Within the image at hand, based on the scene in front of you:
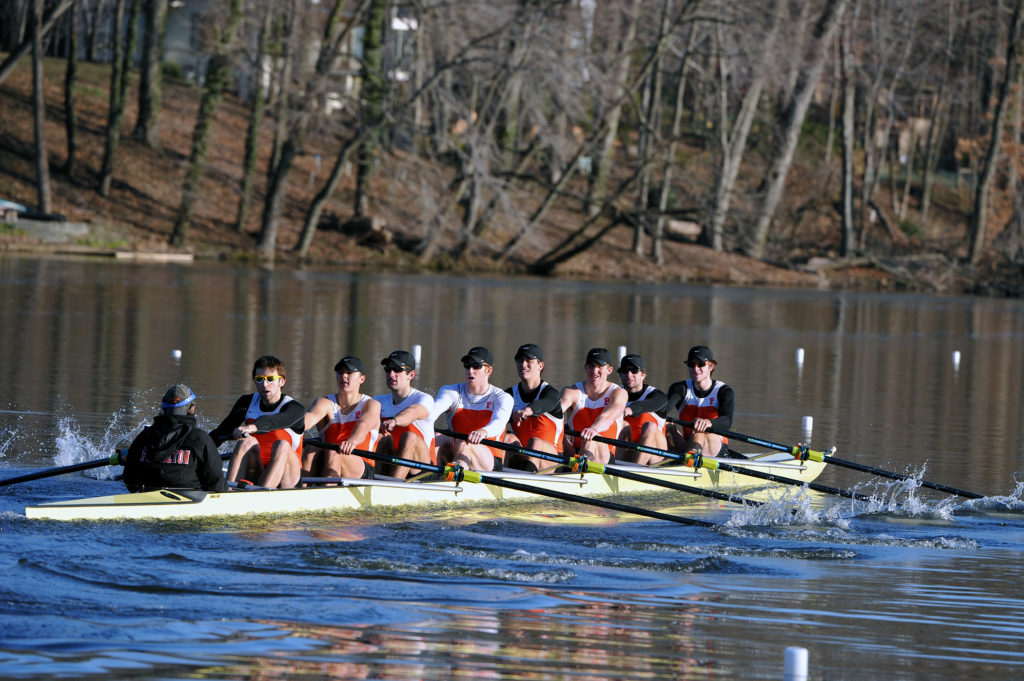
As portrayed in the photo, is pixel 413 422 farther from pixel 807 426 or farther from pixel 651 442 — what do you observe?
pixel 807 426

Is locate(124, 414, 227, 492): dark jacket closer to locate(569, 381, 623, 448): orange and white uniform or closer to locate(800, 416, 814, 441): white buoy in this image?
locate(569, 381, 623, 448): orange and white uniform

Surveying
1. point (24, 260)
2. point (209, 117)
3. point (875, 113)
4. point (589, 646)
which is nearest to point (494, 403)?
point (589, 646)

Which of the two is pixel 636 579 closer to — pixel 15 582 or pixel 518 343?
pixel 15 582

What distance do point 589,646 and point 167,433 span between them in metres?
3.66

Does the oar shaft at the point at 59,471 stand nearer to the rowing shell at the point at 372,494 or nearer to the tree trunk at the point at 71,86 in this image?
the rowing shell at the point at 372,494

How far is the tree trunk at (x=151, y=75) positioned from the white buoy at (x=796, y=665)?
41.9 metres

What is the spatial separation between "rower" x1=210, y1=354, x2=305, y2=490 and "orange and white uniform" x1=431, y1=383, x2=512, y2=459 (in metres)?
1.66

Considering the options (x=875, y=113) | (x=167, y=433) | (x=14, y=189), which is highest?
(x=875, y=113)

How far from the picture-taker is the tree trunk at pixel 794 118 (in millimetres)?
48281

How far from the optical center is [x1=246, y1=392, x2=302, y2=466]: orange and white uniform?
10867 millimetres

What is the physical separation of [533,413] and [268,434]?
8.96 ft

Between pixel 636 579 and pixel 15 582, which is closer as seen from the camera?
pixel 15 582

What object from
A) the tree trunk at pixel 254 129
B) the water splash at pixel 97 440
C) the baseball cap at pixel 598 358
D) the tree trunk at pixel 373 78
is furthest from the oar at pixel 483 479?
the tree trunk at pixel 254 129

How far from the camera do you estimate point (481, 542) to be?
1046 centimetres
